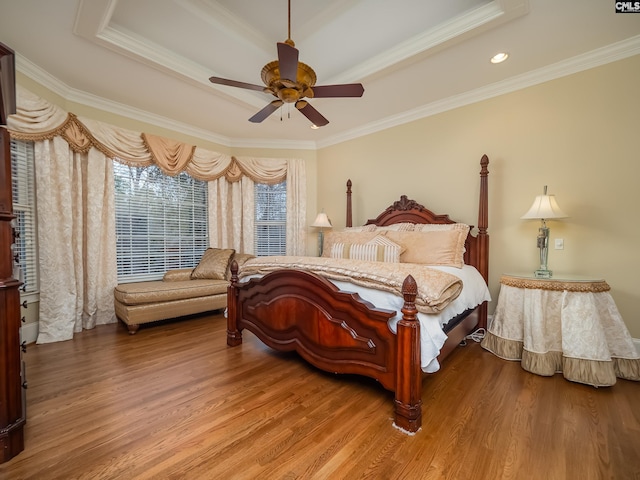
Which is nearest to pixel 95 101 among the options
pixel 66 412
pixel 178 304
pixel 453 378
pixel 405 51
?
pixel 178 304

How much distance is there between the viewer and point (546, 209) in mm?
2357

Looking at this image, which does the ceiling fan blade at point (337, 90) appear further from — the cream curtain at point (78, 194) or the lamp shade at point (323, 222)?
the cream curtain at point (78, 194)

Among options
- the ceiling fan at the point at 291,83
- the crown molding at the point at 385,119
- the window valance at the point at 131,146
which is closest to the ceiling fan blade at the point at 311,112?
the ceiling fan at the point at 291,83

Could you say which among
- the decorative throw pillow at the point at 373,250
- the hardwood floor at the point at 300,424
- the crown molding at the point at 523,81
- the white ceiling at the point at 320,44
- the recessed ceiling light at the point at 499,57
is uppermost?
the white ceiling at the point at 320,44

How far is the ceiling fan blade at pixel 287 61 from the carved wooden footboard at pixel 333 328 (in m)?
1.38

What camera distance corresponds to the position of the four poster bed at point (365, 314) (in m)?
1.50

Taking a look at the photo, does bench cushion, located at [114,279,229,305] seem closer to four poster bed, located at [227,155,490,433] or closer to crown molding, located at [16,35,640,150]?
four poster bed, located at [227,155,490,433]

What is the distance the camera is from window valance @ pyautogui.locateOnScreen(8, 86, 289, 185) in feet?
8.48

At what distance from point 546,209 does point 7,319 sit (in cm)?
366

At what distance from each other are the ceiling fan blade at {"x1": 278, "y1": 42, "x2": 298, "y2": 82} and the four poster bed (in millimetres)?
1332

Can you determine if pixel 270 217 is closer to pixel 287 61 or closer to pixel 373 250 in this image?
pixel 373 250

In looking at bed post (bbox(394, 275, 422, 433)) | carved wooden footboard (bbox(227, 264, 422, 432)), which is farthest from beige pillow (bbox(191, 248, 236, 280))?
bed post (bbox(394, 275, 422, 433))

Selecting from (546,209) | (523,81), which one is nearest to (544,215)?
(546,209)

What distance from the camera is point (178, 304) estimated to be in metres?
3.26
